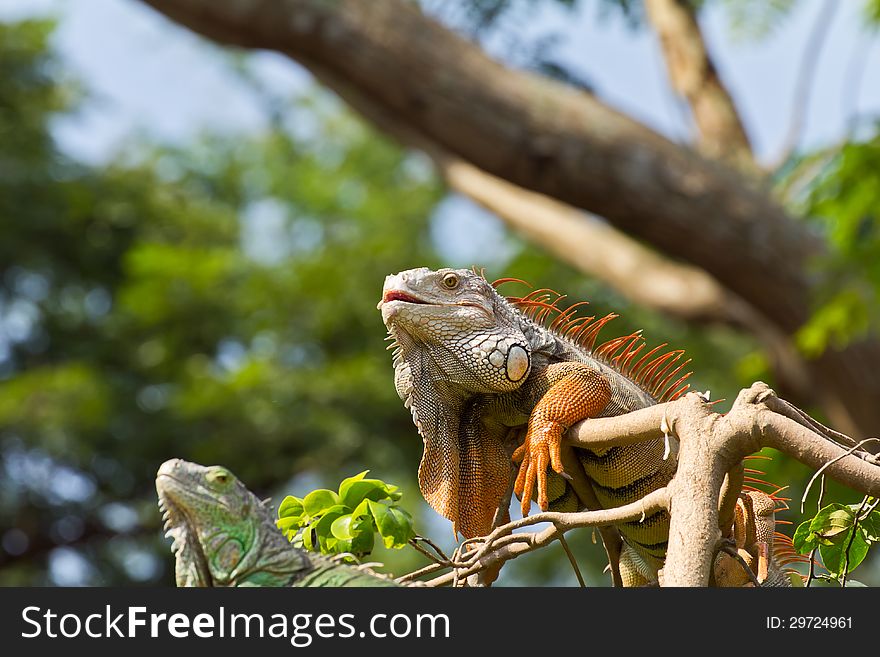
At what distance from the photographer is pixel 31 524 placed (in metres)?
14.7

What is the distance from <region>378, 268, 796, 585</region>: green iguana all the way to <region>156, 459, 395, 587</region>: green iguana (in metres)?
0.69

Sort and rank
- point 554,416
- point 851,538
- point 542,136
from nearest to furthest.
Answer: point 851,538 → point 554,416 → point 542,136

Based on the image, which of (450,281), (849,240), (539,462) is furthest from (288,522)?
(849,240)

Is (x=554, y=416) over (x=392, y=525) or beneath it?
over

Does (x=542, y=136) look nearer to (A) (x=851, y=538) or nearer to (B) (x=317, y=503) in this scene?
(B) (x=317, y=503)

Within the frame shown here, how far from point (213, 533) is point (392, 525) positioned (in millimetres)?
427

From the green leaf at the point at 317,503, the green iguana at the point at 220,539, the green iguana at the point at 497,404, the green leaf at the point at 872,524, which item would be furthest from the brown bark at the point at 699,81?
the green iguana at the point at 220,539

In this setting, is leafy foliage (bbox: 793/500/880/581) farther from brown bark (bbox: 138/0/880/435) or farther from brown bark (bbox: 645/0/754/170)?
brown bark (bbox: 645/0/754/170)

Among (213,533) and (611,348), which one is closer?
(213,533)

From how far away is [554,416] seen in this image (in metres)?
2.37

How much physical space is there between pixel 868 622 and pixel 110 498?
46.6 ft

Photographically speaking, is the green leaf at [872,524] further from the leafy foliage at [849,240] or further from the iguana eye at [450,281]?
the leafy foliage at [849,240]

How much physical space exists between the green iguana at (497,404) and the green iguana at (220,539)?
2.27 feet

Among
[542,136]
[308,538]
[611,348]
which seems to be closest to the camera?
[308,538]
